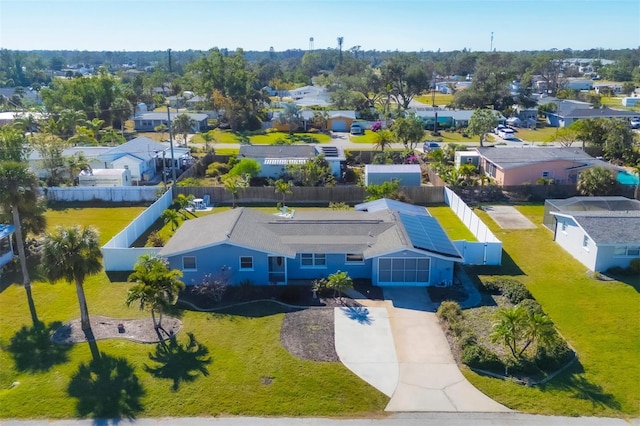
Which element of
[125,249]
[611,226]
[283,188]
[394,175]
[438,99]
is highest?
[438,99]

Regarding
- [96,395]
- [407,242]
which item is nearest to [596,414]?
[407,242]

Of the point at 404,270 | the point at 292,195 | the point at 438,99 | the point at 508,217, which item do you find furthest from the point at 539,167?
the point at 438,99

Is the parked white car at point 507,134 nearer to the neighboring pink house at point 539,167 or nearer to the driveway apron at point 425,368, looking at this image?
the neighboring pink house at point 539,167

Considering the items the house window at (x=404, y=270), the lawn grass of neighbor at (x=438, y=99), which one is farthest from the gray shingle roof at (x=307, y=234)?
the lawn grass of neighbor at (x=438, y=99)

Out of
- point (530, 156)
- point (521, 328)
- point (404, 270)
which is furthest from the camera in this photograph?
point (530, 156)

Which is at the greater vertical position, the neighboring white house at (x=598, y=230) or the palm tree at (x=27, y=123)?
the palm tree at (x=27, y=123)

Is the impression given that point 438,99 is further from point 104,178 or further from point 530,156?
point 104,178

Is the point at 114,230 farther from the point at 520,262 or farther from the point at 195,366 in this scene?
the point at 520,262
